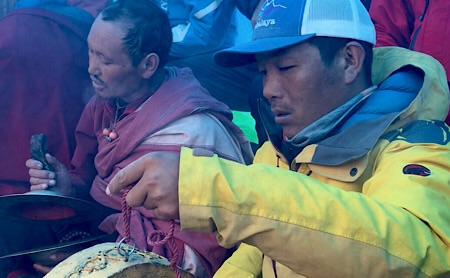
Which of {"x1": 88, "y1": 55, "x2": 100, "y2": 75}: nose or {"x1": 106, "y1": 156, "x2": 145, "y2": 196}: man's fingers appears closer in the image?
{"x1": 106, "y1": 156, "x2": 145, "y2": 196}: man's fingers

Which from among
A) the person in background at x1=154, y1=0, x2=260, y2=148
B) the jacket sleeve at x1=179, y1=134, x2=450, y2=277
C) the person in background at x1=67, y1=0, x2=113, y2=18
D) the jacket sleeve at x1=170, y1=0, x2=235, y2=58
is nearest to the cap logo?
the jacket sleeve at x1=179, y1=134, x2=450, y2=277

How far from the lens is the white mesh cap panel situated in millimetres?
2348

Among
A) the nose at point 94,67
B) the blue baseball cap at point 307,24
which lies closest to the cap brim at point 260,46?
the blue baseball cap at point 307,24

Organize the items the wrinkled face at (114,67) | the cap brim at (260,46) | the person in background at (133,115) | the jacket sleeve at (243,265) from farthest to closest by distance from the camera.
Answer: the wrinkled face at (114,67) < the person in background at (133,115) < the jacket sleeve at (243,265) < the cap brim at (260,46)

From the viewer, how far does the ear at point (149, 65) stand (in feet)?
10.9

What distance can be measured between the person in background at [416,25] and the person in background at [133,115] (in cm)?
95

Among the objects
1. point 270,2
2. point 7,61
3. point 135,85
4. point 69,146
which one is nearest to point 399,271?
point 270,2

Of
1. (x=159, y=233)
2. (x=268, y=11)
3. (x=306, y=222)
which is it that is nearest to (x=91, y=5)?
(x=268, y=11)

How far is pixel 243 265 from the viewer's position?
2.59 metres

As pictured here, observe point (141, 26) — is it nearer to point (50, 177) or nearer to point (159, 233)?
point (50, 177)

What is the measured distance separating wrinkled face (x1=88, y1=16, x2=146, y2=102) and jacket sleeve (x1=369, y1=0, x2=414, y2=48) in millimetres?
1249

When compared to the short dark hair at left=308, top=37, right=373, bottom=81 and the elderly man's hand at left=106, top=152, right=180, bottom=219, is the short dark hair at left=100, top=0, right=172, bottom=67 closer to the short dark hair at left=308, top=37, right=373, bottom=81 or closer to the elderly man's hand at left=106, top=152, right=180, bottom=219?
the short dark hair at left=308, top=37, right=373, bottom=81

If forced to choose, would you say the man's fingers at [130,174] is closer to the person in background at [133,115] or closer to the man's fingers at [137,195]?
the man's fingers at [137,195]

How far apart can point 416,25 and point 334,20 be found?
1051mm
